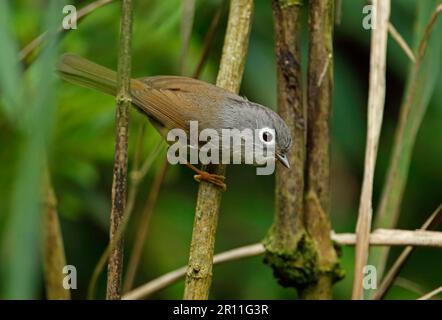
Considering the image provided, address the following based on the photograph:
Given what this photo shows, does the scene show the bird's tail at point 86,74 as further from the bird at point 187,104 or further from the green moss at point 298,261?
the green moss at point 298,261

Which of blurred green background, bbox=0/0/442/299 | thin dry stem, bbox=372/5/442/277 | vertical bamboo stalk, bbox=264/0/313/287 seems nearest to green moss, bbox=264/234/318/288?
vertical bamboo stalk, bbox=264/0/313/287

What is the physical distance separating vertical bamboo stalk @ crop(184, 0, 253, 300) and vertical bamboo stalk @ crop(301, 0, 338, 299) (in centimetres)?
25

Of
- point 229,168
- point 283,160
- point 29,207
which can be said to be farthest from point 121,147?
point 229,168

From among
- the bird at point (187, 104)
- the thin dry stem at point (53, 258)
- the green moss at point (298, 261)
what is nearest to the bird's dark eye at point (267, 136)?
the bird at point (187, 104)

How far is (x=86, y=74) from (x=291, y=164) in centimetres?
90

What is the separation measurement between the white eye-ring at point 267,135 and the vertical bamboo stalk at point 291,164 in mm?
81

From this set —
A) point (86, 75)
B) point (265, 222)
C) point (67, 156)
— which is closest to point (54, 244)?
point (86, 75)

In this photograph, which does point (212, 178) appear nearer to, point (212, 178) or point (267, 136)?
point (212, 178)

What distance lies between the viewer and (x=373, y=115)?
2412 millimetres

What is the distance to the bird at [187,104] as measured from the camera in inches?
106

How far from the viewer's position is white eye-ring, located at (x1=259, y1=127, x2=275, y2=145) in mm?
2695

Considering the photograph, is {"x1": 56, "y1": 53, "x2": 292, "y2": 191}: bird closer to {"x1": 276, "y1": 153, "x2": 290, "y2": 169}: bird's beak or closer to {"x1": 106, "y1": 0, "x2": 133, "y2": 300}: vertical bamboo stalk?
{"x1": 276, "y1": 153, "x2": 290, "y2": 169}: bird's beak

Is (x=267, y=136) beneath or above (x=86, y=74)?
beneath
